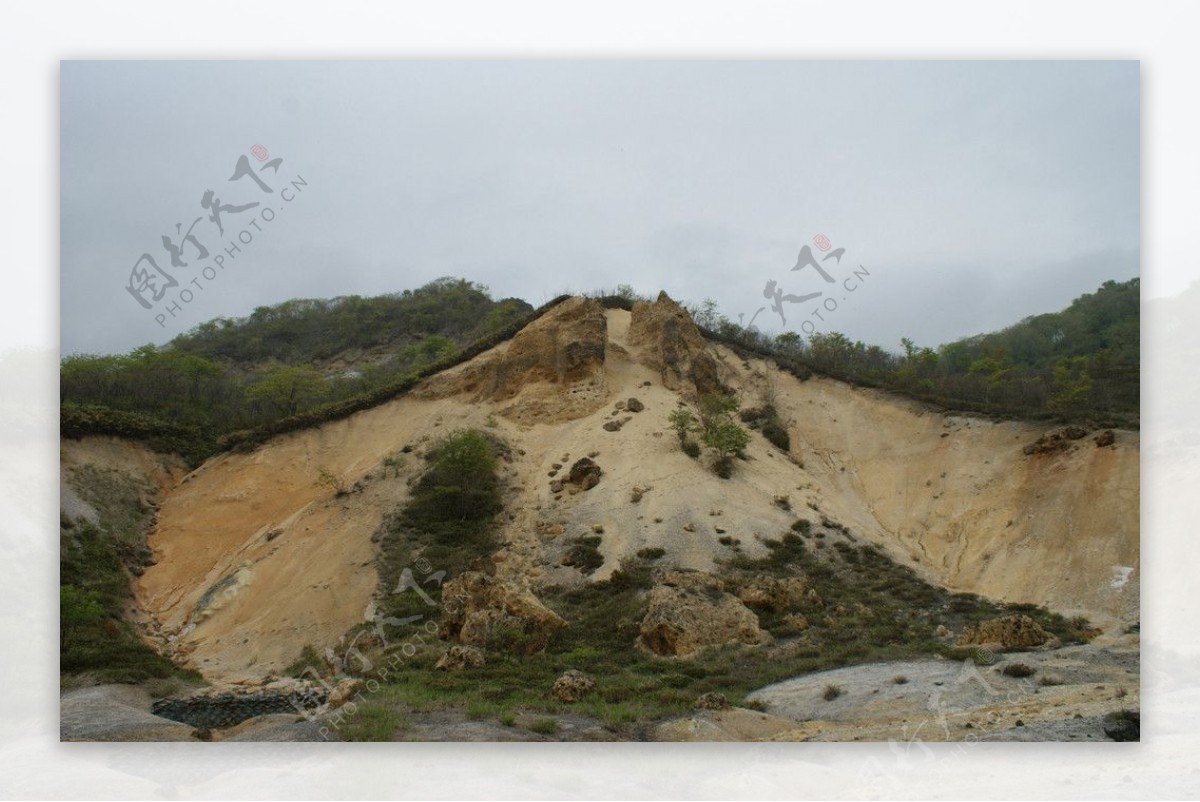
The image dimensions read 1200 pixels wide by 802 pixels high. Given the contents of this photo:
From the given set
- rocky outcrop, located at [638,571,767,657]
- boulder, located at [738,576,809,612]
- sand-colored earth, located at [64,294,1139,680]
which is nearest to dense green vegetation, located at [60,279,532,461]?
sand-colored earth, located at [64,294,1139,680]

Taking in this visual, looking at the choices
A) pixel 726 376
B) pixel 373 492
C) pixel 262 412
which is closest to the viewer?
pixel 373 492

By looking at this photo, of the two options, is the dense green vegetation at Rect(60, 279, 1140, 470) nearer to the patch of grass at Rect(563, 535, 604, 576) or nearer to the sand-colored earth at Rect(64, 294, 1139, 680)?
the sand-colored earth at Rect(64, 294, 1139, 680)

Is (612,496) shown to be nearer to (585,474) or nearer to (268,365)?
(585,474)

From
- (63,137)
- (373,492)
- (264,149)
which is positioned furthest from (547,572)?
(63,137)

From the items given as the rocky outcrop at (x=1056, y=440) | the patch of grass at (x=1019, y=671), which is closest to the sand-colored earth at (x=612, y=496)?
the rocky outcrop at (x=1056, y=440)

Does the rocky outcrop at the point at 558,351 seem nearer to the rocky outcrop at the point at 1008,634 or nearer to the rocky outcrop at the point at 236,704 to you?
the rocky outcrop at the point at 236,704

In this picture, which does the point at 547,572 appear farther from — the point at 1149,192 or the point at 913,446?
the point at 1149,192
